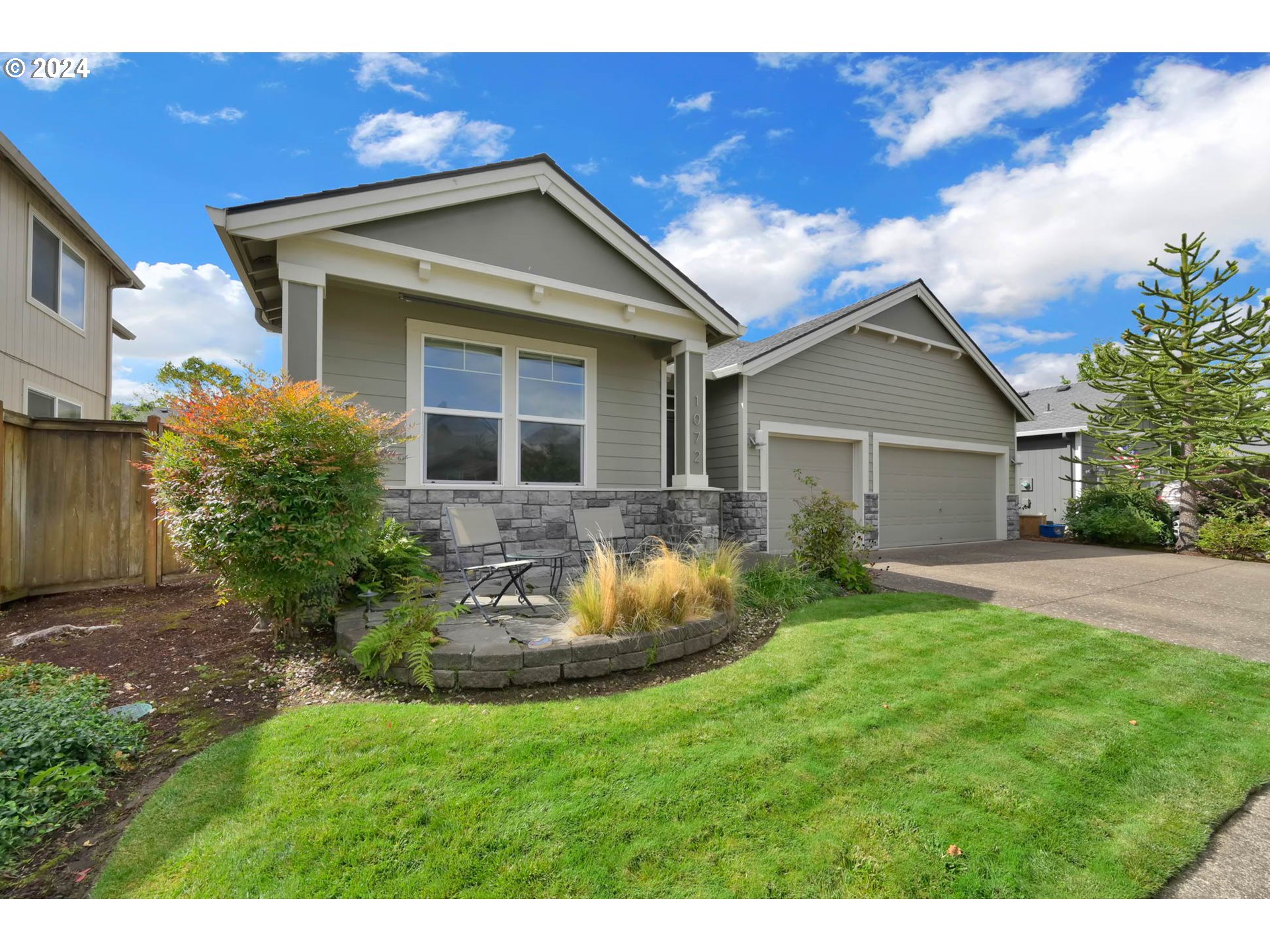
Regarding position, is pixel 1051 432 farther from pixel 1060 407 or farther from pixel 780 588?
pixel 780 588

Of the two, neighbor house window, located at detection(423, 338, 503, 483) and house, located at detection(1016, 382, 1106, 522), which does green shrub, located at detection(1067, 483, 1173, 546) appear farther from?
neighbor house window, located at detection(423, 338, 503, 483)

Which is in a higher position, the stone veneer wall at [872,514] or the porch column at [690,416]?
the porch column at [690,416]

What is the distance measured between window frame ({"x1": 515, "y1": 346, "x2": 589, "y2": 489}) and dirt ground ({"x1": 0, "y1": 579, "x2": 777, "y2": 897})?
344 centimetres

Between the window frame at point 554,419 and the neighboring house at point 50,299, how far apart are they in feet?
21.9

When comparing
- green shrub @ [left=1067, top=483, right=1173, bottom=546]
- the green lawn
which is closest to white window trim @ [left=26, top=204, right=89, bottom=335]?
the green lawn

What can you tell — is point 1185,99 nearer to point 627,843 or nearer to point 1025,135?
point 1025,135

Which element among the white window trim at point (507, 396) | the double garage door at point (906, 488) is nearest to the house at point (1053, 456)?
the double garage door at point (906, 488)

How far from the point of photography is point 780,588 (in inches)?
235

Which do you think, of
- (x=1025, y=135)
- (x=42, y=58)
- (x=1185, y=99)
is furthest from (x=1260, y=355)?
(x=42, y=58)

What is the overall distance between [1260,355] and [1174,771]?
41.6 ft

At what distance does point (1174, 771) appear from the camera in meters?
2.79

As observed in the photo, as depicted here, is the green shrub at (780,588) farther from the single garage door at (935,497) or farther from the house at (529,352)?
the single garage door at (935,497)

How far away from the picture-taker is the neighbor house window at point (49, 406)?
8.16 m

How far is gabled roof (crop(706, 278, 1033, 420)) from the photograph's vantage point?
31.1 ft
